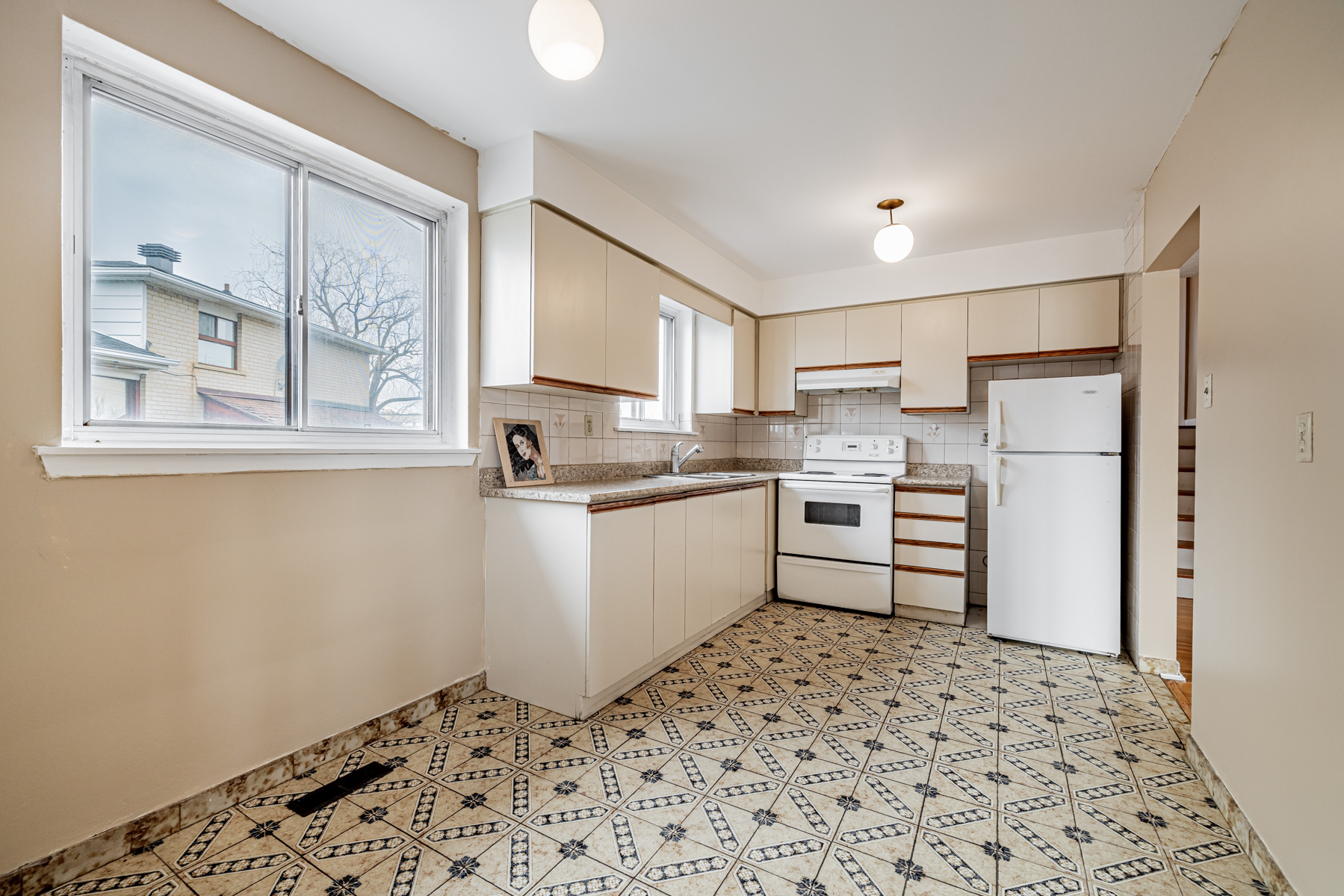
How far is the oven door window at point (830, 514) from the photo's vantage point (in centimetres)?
381

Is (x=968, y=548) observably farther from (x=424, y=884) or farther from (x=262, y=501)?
(x=262, y=501)

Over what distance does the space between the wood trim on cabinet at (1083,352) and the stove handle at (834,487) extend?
4.22 ft

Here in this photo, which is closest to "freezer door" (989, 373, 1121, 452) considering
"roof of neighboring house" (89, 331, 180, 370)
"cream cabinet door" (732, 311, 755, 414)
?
Answer: "cream cabinet door" (732, 311, 755, 414)

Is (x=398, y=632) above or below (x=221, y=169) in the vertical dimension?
below

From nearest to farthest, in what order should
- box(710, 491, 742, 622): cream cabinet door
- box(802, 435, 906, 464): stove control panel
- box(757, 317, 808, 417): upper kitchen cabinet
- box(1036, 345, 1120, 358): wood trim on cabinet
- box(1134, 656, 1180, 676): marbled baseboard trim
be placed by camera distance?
box(1134, 656, 1180, 676): marbled baseboard trim → box(710, 491, 742, 622): cream cabinet door → box(1036, 345, 1120, 358): wood trim on cabinet → box(802, 435, 906, 464): stove control panel → box(757, 317, 808, 417): upper kitchen cabinet

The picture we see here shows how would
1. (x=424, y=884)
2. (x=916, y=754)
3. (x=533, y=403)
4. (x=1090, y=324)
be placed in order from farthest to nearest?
(x=1090, y=324) < (x=533, y=403) < (x=916, y=754) < (x=424, y=884)

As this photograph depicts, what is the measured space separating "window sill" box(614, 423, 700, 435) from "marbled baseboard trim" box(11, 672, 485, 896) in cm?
178

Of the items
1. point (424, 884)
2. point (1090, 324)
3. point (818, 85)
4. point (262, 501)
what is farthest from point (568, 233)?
point (1090, 324)

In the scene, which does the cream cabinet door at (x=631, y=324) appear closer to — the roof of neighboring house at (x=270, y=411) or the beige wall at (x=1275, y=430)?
the roof of neighboring house at (x=270, y=411)

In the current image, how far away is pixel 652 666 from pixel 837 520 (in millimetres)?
1730

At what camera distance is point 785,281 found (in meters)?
4.47

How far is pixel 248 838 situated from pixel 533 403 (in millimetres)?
1873

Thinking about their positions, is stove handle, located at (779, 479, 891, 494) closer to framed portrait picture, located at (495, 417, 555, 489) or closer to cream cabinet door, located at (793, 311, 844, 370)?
cream cabinet door, located at (793, 311, 844, 370)

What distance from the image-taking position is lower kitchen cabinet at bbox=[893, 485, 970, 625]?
359cm
